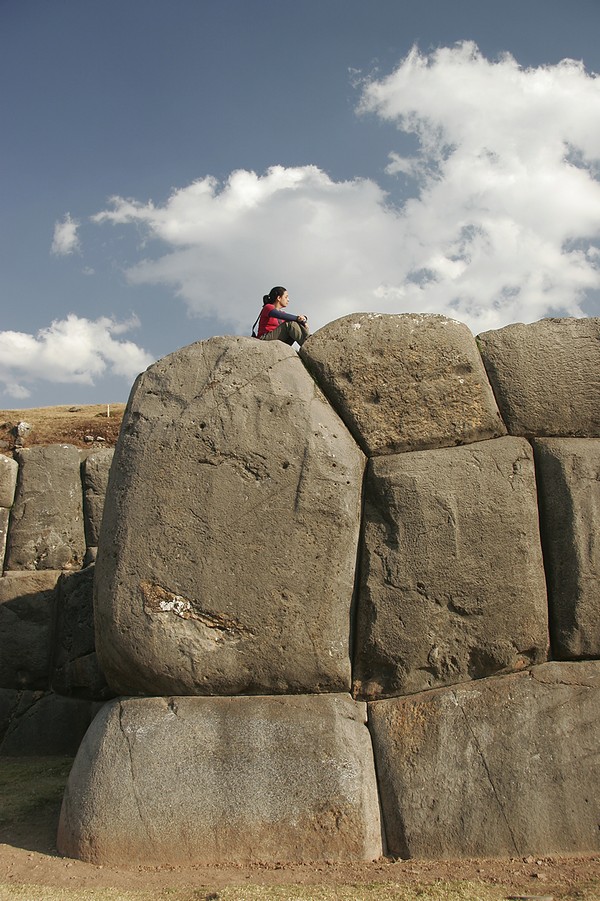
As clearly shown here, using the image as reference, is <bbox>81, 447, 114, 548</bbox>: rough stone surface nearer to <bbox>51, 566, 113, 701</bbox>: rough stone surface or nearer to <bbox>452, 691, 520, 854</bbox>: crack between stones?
<bbox>51, 566, 113, 701</bbox>: rough stone surface

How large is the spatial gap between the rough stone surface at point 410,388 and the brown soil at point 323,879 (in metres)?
2.19

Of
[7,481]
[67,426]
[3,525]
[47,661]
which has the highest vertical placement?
[67,426]

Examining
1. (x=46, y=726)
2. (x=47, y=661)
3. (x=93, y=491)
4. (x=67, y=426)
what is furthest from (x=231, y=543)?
(x=67, y=426)

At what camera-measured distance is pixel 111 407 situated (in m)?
20.5

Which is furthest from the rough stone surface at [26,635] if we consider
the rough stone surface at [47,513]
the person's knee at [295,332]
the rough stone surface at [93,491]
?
the person's knee at [295,332]

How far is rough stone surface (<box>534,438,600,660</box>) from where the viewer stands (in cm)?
450

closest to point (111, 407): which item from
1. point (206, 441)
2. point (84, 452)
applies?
point (84, 452)

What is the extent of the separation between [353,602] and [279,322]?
100 inches

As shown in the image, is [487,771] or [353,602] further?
[353,602]

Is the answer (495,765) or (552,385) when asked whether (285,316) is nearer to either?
(552,385)

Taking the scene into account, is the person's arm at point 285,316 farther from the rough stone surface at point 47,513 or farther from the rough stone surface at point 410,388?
the rough stone surface at point 47,513

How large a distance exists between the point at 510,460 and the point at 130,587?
2246 millimetres

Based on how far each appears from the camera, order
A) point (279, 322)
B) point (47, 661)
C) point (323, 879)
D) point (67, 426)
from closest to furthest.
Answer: point (323, 879), point (279, 322), point (47, 661), point (67, 426)

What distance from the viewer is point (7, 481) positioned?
881 cm
